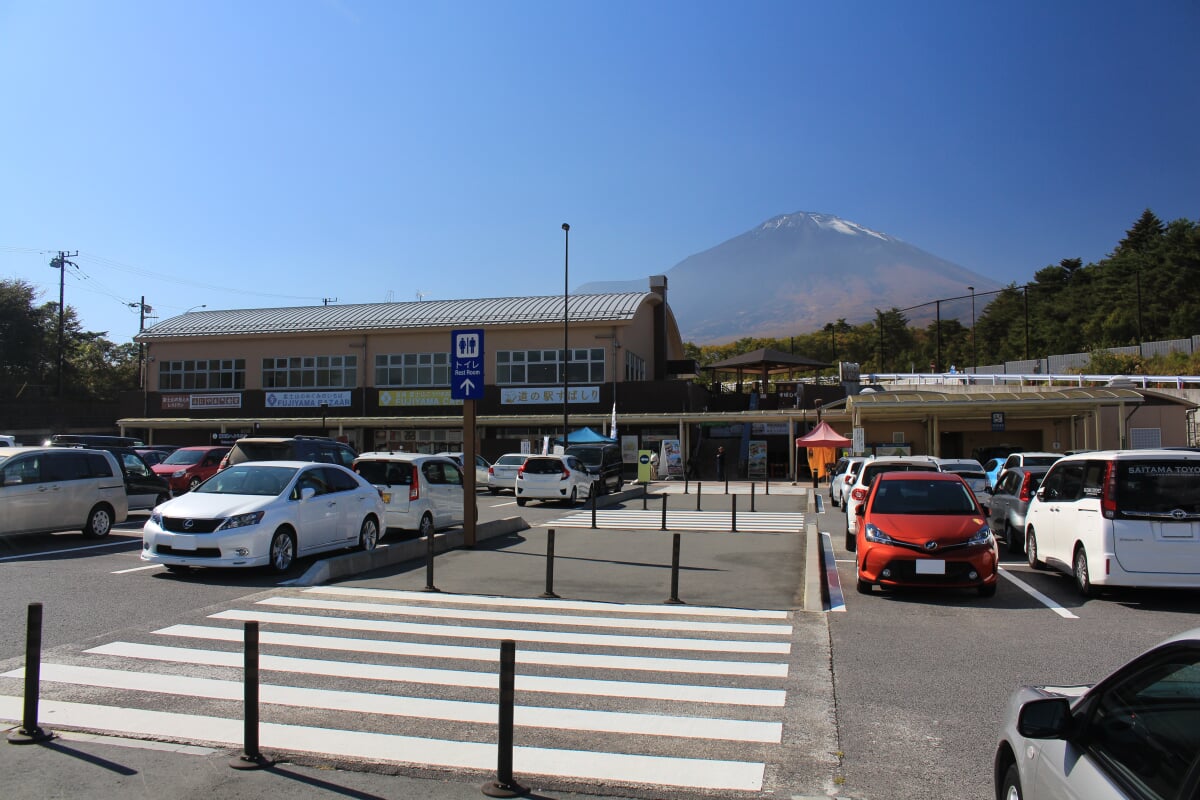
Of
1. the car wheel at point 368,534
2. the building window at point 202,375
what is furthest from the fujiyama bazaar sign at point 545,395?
the car wheel at point 368,534

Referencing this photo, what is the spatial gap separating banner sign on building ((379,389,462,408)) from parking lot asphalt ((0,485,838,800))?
23.1 meters

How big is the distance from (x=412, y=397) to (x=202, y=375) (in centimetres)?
1413

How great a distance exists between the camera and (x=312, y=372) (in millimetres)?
50750

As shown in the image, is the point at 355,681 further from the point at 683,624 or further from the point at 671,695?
the point at 683,624

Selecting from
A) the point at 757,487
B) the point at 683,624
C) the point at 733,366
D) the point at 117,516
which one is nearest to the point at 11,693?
the point at 683,624

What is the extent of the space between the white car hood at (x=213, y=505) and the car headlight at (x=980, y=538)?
9212mm

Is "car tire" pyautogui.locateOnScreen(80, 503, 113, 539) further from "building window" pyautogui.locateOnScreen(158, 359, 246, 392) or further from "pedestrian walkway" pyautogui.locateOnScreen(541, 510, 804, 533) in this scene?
"building window" pyautogui.locateOnScreen(158, 359, 246, 392)

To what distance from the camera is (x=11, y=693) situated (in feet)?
21.1

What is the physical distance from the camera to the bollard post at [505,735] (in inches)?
177

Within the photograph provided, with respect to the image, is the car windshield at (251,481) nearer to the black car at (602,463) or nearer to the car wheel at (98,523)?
the car wheel at (98,523)

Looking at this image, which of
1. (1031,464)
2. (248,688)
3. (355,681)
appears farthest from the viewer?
(1031,464)

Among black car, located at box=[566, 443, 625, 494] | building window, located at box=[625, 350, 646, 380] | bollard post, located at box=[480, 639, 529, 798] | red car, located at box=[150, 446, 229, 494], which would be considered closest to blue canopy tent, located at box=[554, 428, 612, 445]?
black car, located at box=[566, 443, 625, 494]

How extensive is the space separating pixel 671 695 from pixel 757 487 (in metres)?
31.1

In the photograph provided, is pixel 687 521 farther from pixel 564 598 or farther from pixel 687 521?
pixel 564 598
